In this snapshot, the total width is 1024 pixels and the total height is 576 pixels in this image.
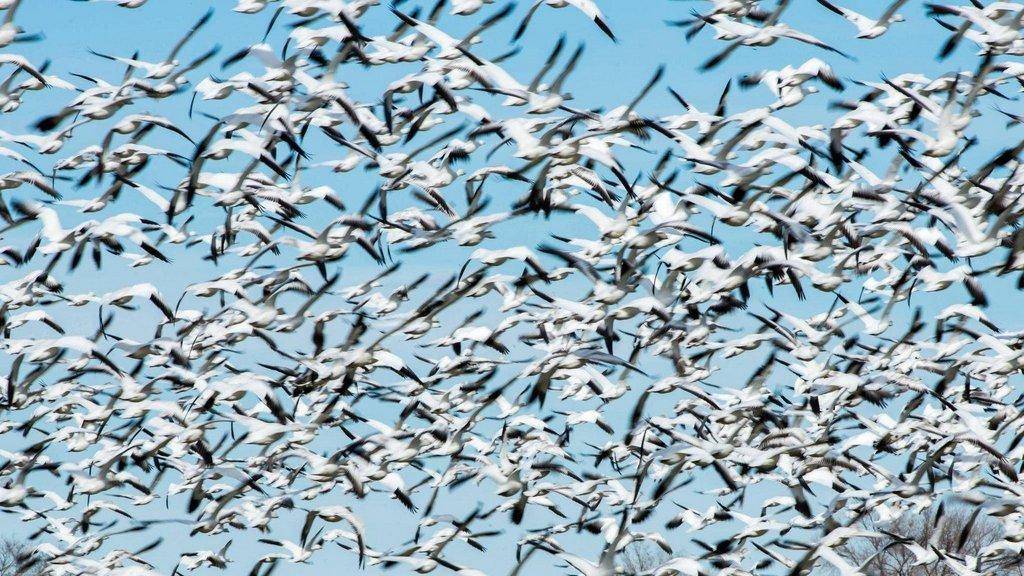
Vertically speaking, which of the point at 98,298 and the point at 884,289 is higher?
the point at 884,289

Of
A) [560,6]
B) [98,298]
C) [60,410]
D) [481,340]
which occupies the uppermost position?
[560,6]

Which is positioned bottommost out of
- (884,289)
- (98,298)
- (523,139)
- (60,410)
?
(60,410)

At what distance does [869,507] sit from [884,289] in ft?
11.4

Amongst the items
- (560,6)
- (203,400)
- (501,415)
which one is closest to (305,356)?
(203,400)

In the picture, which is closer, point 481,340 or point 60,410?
A: point 481,340

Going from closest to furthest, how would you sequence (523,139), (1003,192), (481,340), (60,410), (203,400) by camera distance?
(1003,192), (523,139), (203,400), (481,340), (60,410)

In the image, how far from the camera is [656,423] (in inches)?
1028

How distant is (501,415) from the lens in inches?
1063

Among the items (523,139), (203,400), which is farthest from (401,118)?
(203,400)

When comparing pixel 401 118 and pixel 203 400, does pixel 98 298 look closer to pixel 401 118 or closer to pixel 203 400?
pixel 203 400

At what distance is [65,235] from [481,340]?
6.43 metres

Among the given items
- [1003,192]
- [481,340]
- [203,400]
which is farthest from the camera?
[481,340]

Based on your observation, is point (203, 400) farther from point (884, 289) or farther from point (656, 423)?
point (884, 289)

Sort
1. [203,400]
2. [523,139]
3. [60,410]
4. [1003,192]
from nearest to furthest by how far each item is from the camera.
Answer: [1003,192] < [523,139] < [203,400] < [60,410]
